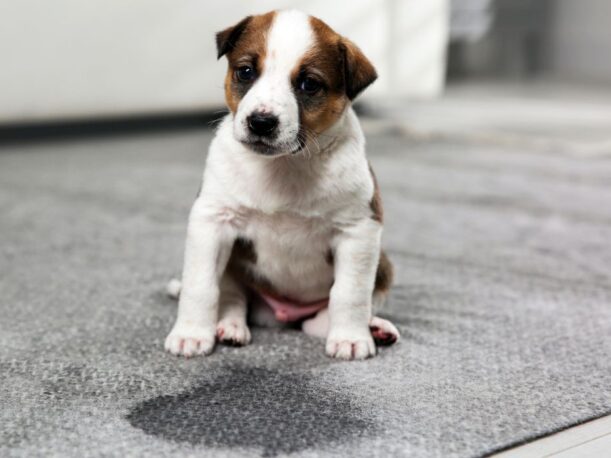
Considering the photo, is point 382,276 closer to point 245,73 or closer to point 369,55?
point 245,73

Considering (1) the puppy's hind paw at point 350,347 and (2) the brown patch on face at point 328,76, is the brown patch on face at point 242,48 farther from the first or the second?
(1) the puppy's hind paw at point 350,347

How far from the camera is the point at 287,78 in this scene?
1.43 metres

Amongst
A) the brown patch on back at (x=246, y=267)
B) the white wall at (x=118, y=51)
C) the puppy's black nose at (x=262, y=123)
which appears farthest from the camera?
the white wall at (x=118, y=51)

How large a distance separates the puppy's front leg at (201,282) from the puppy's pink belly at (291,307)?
16 centimetres

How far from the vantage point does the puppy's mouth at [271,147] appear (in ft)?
4.62

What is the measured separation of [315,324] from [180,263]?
24.5 inches

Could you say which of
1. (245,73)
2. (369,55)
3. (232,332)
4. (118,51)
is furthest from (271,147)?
(369,55)

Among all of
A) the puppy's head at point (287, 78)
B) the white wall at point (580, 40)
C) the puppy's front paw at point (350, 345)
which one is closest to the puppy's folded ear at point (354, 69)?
the puppy's head at point (287, 78)

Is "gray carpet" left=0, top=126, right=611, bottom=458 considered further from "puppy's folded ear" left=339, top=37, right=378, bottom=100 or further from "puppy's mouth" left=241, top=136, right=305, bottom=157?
"puppy's folded ear" left=339, top=37, right=378, bottom=100

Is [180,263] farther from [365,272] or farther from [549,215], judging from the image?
[549,215]

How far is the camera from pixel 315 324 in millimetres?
1657

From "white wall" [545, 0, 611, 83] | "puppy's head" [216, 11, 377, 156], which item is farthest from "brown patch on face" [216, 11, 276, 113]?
"white wall" [545, 0, 611, 83]

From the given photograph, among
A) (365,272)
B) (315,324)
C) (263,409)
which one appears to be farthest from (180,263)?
(263,409)

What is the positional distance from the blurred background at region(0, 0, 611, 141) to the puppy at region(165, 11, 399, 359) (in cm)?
266
